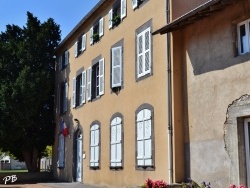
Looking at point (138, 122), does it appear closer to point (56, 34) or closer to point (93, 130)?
point (93, 130)

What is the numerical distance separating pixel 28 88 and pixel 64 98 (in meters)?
2.00

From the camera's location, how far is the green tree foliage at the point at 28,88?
71.1 ft

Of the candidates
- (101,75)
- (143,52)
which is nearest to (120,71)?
(143,52)

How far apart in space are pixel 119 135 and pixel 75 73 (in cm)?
689

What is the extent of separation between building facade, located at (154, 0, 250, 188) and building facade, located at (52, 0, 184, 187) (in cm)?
60

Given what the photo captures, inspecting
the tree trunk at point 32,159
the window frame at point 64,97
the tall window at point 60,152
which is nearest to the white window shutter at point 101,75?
the window frame at point 64,97

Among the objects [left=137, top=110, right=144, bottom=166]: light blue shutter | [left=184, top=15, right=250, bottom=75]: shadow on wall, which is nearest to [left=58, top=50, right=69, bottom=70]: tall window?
[left=137, top=110, right=144, bottom=166]: light blue shutter

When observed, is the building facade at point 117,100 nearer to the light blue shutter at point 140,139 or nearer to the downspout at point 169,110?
the light blue shutter at point 140,139

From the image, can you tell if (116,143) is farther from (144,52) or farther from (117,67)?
(144,52)

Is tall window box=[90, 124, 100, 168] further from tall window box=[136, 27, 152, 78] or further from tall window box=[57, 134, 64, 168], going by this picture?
tall window box=[57, 134, 64, 168]

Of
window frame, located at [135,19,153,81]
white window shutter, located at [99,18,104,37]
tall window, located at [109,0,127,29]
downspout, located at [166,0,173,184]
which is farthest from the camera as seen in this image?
white window shutter, located at [99,18,104,37]

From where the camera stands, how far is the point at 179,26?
10.7 meters

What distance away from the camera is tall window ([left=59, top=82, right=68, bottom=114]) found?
21.7 m

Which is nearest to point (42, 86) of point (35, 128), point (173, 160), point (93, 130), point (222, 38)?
point (35, 128)
